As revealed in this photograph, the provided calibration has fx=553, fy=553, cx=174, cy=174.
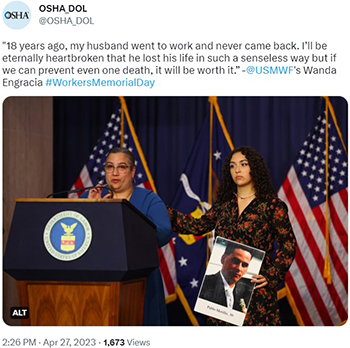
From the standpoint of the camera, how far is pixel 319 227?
5559mm

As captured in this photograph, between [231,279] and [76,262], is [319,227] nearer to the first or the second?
[231,279]

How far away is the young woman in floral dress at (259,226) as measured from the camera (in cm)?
321

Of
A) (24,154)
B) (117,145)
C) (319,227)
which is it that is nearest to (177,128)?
(117,145)

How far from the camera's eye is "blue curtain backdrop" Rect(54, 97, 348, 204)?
573cm

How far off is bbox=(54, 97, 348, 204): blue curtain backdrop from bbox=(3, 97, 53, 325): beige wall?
21 cm

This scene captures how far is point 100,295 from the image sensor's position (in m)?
2.64

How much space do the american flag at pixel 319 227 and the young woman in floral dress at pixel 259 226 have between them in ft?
7.79

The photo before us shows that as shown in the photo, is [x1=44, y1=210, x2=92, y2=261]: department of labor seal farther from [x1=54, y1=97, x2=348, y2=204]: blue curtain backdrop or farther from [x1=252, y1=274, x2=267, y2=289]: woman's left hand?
[x1=54, y1=97, x2=348, y2=204]: blue curtain backdrop
